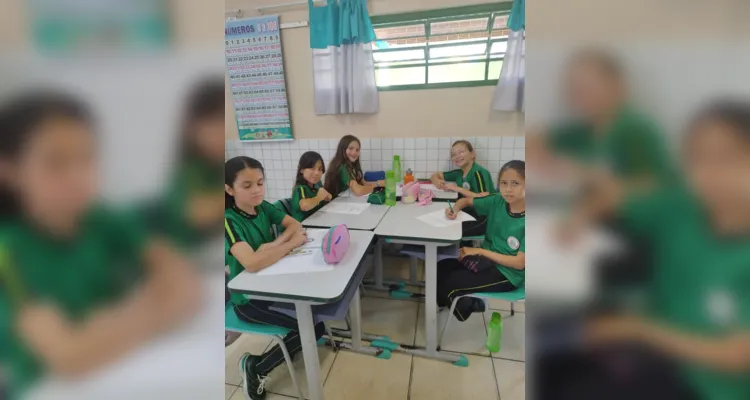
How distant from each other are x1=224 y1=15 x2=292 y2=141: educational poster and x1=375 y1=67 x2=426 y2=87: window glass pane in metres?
1.03

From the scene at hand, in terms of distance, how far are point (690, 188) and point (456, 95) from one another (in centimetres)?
294

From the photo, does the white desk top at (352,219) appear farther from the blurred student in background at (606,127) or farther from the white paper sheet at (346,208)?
the blurred student in background at (606,127)

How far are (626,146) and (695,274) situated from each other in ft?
0.35

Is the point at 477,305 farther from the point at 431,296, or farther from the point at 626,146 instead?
the point at 626,146

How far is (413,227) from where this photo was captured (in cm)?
162

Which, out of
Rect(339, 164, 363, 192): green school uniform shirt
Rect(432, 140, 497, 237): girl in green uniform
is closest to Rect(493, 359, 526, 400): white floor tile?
Rect(432, 140, 497, 237): girl in green uniform

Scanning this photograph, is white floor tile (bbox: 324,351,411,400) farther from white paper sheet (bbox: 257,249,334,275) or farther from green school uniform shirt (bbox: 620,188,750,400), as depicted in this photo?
green school uniform shirt (bbox: 620,188,750,400)

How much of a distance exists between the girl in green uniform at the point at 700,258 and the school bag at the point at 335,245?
3.30ft

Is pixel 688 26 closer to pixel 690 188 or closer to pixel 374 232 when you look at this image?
pixel 690 188

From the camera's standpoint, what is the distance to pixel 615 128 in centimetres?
22

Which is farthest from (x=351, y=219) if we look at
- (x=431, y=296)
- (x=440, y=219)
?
(x=431, y=296)

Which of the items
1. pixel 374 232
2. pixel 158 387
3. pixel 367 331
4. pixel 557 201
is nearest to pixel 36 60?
pixel 158 387

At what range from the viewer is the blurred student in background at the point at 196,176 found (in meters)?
0.23

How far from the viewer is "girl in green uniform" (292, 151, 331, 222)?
1.98 meters
